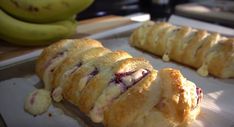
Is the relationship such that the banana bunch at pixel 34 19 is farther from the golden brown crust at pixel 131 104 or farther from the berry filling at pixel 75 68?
the golden brown crust at pixel 131 104

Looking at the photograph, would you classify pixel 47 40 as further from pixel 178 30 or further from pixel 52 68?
pixel 178 30

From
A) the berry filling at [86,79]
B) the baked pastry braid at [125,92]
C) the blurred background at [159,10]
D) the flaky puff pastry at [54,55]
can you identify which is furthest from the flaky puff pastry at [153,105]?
the blurred background at [159,10]

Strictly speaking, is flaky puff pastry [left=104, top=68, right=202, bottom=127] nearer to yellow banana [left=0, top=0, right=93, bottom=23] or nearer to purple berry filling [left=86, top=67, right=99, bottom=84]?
purple berry filling [left=86, top=67, right=99, bottom=84]

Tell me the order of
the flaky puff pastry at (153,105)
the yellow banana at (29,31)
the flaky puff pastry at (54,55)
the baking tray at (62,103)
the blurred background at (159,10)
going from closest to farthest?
1. the flaky puff pastry at (153,105)
2. the baking tray at (62,103)
3. the flaky puff pastry at (54,55)
4. the yellow banana at (29,31)
5. the blurred background at (159,10)

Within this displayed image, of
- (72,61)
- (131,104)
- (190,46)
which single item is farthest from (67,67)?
(190,46)

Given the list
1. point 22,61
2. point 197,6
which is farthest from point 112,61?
point 197,6

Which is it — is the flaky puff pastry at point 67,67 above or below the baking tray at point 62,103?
above

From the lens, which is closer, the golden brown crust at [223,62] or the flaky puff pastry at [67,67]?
the flaky puff pastry at [67,67]
